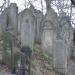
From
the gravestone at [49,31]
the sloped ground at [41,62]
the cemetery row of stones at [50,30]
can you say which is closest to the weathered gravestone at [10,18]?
the cemetery row of stones at [50,30]

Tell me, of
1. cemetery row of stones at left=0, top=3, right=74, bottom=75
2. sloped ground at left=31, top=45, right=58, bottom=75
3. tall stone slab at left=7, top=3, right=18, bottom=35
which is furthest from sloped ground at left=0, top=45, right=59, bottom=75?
tall stone slab at left=7, top=3, right=18, bottom=35

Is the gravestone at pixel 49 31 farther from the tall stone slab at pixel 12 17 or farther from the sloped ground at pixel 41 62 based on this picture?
the tall stone slab at pixel 12 17

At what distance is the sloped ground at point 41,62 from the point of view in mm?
9492

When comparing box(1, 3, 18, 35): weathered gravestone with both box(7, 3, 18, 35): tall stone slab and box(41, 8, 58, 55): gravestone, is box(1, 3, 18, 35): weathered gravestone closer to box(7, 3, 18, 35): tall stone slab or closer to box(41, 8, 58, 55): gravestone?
box(7, 3, 18, 35): tall stone slab

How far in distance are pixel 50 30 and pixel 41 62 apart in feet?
4.35

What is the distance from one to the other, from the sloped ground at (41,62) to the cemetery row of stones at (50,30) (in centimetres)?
21

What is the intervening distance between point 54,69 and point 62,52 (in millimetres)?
674

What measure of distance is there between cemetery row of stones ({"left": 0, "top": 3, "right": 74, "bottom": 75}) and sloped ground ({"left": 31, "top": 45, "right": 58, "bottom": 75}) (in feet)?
0.70

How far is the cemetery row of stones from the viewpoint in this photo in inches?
393

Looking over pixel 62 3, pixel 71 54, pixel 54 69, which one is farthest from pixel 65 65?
pixel 62 3

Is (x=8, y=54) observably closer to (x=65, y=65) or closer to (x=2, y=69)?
(x=2, y=69)

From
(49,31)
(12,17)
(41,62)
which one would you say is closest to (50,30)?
(49,31)

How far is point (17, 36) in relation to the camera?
9781 mm

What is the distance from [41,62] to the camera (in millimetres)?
10594
